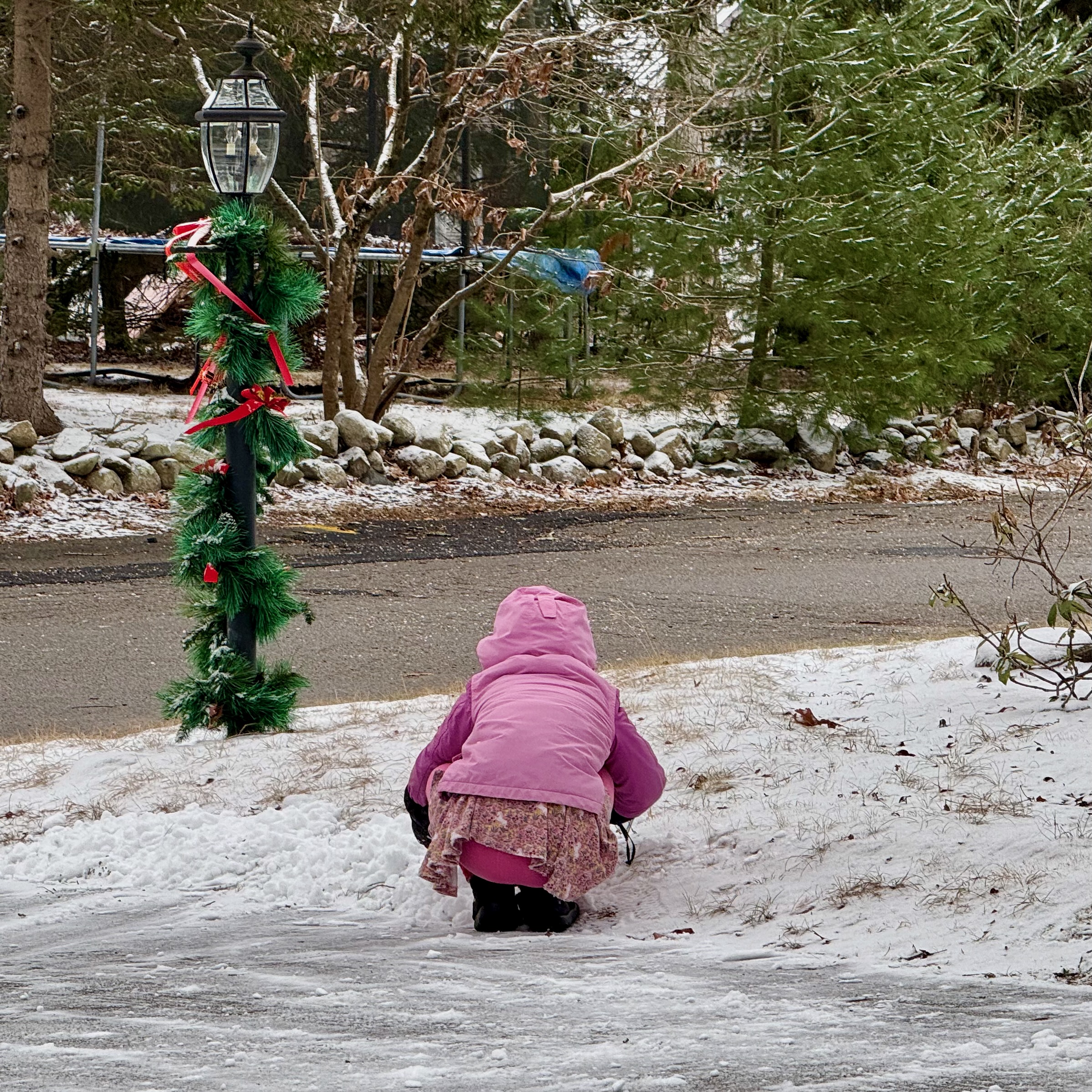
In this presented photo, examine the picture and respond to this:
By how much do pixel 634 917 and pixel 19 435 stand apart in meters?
11.1

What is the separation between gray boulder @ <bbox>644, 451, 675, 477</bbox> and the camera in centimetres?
1714

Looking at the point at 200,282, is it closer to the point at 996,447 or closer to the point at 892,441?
the point at 892,441

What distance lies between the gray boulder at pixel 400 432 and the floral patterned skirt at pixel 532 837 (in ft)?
39.7

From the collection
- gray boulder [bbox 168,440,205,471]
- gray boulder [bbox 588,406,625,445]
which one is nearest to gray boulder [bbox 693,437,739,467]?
gray boulder [bbox 588,406,625,445]

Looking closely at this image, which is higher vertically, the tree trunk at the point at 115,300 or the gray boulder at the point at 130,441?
the tree trunk at the point at 115,300

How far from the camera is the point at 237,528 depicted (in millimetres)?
6359

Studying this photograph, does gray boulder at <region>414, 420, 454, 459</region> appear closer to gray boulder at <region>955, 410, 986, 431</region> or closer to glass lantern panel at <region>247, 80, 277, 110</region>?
gray boulder at <region>955, 410, 986, 431</region>

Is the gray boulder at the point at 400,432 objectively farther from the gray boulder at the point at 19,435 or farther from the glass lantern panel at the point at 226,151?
the glass lantern panel at the point at 226,151

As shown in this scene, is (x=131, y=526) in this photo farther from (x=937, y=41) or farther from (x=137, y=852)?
(x=937, y=41)

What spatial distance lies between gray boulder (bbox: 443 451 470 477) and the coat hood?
451 inches

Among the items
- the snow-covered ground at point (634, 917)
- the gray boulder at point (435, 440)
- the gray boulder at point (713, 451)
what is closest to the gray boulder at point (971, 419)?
the gray boulder at point (713, 451)

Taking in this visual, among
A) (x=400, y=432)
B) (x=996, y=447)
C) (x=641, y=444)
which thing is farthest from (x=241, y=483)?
(x=996, y=447)

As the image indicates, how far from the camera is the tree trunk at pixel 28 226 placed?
13492 millimetres

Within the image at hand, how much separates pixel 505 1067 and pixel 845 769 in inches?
93.3
